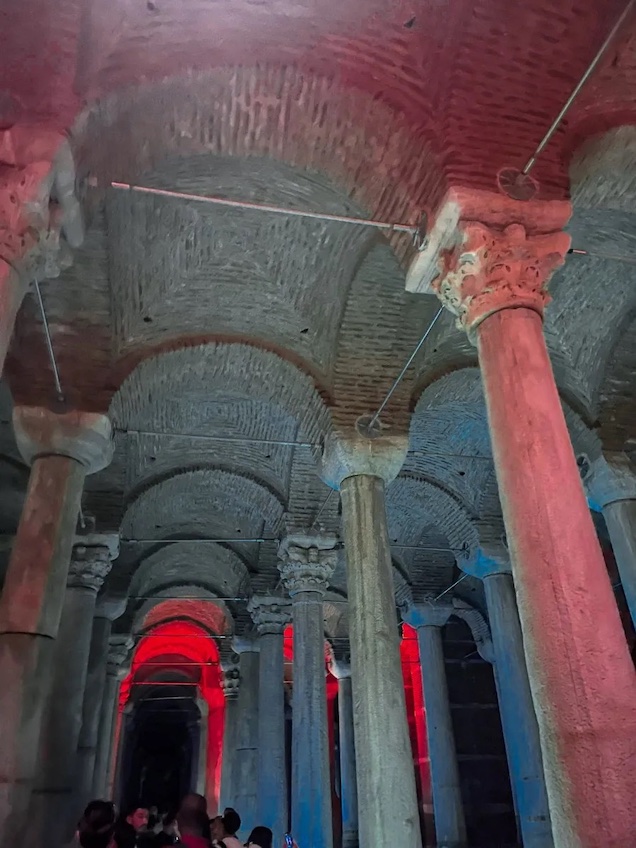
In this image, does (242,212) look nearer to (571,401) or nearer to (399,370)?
(399,370)

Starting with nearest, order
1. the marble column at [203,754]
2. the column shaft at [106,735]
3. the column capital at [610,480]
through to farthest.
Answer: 1. the column capital at [610,480]
2. the column shaft at [106,735]
3. the marble column at [203,754]

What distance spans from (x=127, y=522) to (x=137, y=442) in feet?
6.85

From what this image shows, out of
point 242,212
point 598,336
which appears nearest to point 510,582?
point 598,336

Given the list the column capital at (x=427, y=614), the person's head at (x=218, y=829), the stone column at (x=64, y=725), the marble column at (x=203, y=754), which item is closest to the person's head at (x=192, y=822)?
the person's head at (x=218, y=829)

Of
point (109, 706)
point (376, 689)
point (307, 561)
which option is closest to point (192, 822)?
point (376, 689)

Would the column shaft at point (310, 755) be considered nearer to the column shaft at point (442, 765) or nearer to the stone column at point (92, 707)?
the stone column at point (92, 707)

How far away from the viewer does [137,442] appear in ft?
30.0

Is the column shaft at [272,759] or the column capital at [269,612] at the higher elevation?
the column capital at [269,612]

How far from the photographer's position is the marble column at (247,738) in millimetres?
12008

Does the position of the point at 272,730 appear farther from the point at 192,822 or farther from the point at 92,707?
the point at 192,822

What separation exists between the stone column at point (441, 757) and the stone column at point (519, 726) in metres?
2.76

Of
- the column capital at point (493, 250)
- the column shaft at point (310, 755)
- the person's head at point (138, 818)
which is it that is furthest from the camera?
the column shaft at point (310, 755)

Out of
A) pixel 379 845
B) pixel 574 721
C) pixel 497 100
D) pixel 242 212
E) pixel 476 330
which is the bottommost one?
pixel 379 845

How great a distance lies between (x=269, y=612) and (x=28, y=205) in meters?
8.91
